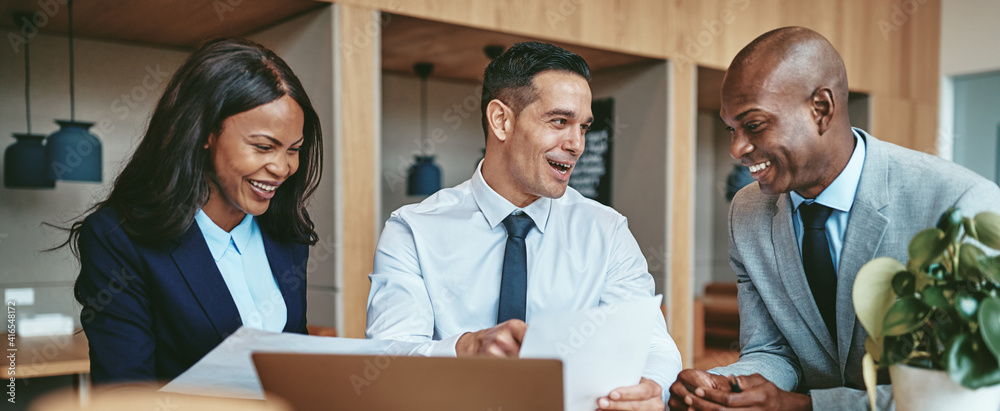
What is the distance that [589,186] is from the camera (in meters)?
4.87

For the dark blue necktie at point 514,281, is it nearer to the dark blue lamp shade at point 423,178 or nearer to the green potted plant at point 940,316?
the green potted plant at point 940,316

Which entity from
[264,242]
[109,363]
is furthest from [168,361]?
[264,242]

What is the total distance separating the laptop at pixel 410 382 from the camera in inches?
39.2

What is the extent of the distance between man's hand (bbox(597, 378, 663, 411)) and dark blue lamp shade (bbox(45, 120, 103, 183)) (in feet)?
9.37

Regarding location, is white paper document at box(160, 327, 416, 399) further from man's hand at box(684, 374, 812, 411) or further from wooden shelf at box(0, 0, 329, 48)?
wooden shelf at box(0, 0, 329, 48)

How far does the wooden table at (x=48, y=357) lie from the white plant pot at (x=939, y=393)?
8.43 ft

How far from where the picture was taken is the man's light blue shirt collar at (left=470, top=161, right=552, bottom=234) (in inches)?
74.3

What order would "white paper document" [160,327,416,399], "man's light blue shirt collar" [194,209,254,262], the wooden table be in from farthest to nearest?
the wooden table, "man's light blue shirt collar" [194,209,254,262], "white paper document" [160,327,416,399]

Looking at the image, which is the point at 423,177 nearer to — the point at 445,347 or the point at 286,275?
the point at 286,275

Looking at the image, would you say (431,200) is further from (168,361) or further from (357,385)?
(357,385)

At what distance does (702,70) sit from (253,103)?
12.4ft

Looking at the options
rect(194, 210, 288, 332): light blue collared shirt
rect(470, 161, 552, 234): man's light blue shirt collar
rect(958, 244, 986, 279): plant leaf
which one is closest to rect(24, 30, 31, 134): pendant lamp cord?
rect(194, 210, 288, 332): light blue collared shirt

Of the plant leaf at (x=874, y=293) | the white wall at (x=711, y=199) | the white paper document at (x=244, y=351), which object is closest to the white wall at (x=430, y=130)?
the white wall at (x=711, y=199)

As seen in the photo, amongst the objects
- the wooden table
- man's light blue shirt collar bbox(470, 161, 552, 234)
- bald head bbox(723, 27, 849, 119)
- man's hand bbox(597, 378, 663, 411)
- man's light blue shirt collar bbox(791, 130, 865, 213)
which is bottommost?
the wooden table
